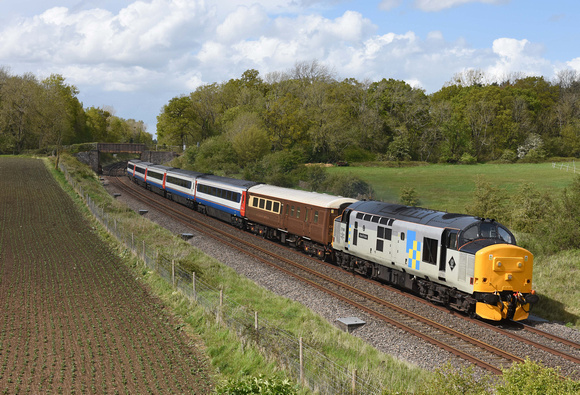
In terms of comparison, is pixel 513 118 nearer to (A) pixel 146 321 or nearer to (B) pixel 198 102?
(B) pixel 198 102

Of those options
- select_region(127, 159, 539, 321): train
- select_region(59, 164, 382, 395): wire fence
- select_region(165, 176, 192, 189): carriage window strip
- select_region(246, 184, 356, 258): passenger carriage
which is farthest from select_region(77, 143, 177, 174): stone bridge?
select_region(59, 164, 382, 395): wire fence

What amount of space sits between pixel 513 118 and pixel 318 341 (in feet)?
278

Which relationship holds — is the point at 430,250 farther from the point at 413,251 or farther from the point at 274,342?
the point at 274,342

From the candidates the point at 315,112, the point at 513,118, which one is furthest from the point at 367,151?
the point at 513,118

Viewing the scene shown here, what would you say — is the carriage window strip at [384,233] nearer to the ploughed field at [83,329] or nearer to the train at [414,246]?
the train at [414,246]

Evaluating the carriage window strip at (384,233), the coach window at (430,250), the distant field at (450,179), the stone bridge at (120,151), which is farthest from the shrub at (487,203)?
the stone bridge at (120,151)

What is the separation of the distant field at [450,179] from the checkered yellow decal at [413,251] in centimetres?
2328

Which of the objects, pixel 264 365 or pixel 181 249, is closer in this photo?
pixel 264 365

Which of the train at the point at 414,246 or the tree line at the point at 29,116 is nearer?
the train at the point at 414,246

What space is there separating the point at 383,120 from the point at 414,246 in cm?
6767

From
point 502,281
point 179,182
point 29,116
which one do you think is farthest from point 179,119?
point 502,281

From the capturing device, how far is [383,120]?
275 ft

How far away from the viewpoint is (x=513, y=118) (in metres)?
87.1

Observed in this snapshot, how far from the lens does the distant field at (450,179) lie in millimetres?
47781
